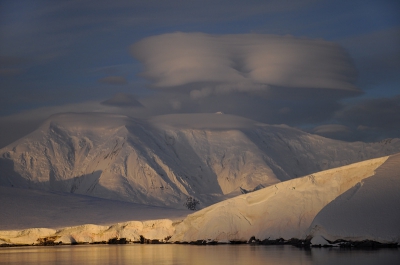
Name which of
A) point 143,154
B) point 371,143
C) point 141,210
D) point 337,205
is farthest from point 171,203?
point 337,205

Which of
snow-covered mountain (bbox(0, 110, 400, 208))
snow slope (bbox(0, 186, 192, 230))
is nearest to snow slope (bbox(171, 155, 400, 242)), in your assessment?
snow slope (bbox(0, 186, 192, 230))

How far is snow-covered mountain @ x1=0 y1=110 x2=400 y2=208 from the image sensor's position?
6344 inches

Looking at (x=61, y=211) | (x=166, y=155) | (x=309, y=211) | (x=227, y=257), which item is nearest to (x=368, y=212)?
(x=227, y=257)

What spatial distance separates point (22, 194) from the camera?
85812 millimetres

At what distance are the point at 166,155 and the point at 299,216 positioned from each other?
118858 mm

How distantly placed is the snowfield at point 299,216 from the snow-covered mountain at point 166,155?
8204cm

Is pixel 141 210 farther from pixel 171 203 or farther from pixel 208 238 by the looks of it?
pixel 171 203

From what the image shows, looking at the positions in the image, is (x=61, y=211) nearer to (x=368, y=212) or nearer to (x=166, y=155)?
(x=368, y=212)

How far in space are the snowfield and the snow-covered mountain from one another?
8204 cm

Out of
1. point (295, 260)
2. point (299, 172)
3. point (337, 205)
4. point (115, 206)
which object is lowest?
point (295, 260)

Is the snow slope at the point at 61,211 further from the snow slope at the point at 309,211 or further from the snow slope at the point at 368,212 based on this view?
the snow slope at the point at 368,212

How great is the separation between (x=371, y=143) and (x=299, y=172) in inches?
804

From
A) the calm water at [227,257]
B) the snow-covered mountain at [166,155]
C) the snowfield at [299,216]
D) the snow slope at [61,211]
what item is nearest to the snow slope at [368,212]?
the snowfield at [299,216]

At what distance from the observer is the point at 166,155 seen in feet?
569
